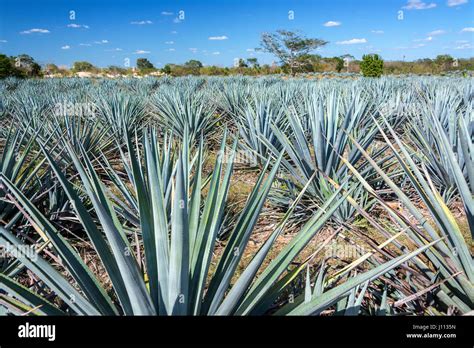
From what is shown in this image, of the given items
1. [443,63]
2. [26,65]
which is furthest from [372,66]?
[26,65]

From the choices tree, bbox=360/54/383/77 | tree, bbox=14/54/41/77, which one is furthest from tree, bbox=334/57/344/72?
tree, bbox=14/54/41/77

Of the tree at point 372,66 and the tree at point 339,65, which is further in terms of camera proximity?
the tree at point 339,65

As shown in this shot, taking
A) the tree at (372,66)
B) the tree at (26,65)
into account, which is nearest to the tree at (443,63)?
the tree at (372,66)

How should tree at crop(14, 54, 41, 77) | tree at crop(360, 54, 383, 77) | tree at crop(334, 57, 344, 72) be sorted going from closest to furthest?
1. tree at crop(14, 54, 41, 77)
2. tree at crop(360, 54, 383, 77)
3. tree at crop(334, 57, 344, 72)

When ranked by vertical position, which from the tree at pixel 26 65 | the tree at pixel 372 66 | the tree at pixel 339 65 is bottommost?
the tree at pixel 26 65

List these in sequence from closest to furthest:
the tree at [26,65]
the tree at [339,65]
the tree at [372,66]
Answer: the tree at [26,65]
the tree at [372,66]
the tree at [339,65]

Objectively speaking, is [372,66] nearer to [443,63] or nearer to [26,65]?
[443,63]

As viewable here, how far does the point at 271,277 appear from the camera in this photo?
36.1 inches

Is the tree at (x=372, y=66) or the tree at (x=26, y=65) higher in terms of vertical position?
the tree at (x=372, y=66)

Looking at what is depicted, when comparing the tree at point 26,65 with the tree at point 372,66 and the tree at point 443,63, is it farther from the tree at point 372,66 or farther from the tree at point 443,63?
the tree at point 443,63

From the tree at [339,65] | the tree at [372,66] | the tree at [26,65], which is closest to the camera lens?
the tree at [26,65]

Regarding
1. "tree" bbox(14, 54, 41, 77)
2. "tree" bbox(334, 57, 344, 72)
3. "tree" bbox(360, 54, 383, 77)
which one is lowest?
"tree" bbox(14, 54, 41, 77)

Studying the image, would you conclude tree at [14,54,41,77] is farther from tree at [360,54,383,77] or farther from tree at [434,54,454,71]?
tree at [434,54,454,71]
